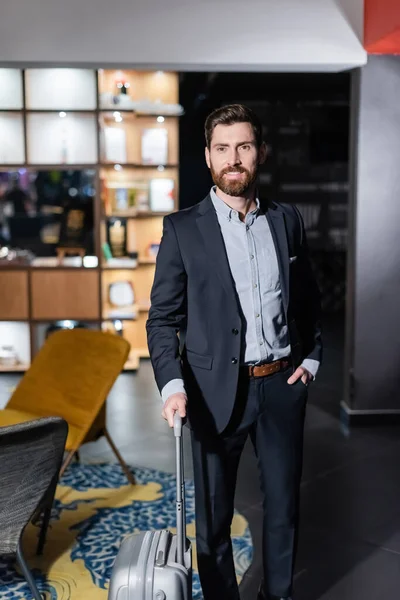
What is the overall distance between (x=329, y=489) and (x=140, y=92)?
4618 mm

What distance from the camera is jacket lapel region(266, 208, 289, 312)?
2652mm

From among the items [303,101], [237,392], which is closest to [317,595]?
[237,392]

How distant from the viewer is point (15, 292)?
709cm

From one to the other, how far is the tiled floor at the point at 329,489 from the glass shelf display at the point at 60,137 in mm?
2073

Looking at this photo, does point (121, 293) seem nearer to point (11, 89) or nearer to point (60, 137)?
point (60, 137)

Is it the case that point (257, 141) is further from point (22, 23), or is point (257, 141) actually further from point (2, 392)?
point (2, 392)

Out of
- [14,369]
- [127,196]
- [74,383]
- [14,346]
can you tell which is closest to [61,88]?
[127,196]

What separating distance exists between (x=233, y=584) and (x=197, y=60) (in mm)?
3413

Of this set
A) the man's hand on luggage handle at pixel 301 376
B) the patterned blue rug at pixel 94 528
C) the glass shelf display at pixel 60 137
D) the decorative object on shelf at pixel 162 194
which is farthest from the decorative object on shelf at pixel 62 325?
the man's hand on luggage handle at pixel 301 376

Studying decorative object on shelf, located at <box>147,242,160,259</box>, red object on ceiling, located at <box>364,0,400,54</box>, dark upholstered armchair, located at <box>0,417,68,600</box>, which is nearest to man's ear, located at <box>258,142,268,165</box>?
dark upholstered armchair, located at <box>0,417,68,600</box>

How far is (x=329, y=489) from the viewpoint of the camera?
440cm

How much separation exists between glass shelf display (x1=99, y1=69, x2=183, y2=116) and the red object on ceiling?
272cm

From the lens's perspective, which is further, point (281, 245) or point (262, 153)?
point (281, 245)

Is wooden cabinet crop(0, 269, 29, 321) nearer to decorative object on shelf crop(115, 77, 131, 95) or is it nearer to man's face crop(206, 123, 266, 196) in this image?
decorative object on shelf crop(115, 77, 131, 95)
